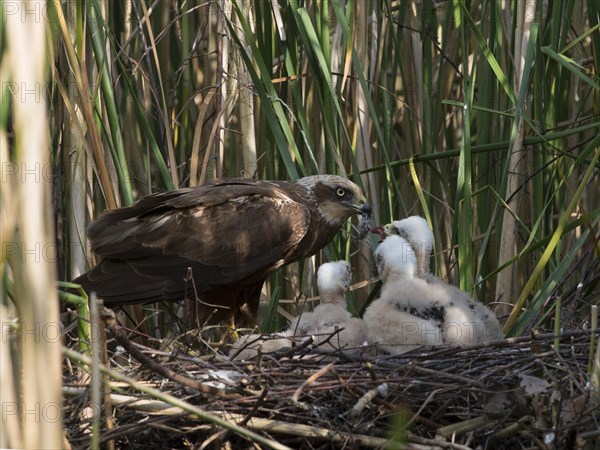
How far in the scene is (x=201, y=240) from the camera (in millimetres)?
4203

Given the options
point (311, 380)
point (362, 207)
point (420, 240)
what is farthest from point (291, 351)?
point (362, 207)

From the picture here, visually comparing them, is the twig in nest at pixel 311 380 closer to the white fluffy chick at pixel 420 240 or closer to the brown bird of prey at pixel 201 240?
the white fluffy chick at pixel 420 240

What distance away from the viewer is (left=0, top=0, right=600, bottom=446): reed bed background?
3.74 m

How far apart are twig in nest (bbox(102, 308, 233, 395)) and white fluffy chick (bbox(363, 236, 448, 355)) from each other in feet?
3.09

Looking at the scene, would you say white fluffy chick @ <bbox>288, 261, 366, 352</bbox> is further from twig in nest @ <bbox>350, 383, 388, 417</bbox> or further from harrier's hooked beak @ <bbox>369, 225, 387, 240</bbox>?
twig in nest @ <bbox>350, 383, 388, 417</bbox>

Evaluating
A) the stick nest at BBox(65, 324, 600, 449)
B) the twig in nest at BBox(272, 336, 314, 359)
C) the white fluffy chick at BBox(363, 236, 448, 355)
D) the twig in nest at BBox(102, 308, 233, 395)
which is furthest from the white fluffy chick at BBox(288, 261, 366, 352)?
the twig in nest at BBox(102, 308, 233, 395)

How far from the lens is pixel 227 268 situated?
4.14 metres

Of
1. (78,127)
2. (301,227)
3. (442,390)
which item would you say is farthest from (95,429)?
(301,227)

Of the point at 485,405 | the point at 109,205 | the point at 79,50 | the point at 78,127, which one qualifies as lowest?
the point at 485,405

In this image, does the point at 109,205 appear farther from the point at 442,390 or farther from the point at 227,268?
the point at 442,390

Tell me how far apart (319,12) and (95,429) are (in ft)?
8.26

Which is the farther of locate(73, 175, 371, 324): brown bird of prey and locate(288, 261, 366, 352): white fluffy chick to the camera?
locate(73, 175, 371, 324): brown bird of prey

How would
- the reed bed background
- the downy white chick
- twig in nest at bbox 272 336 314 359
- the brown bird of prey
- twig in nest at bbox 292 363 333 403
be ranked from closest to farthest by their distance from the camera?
twig in nest at bbox 292 363 333 403 → twig in nest at bbox 272 336 314 359 → the downy white chick → the reed bed background → the brown bird of prey

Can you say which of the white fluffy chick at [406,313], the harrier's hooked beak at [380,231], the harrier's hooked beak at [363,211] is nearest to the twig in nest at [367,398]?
the white fluffy chick at [406,313]
